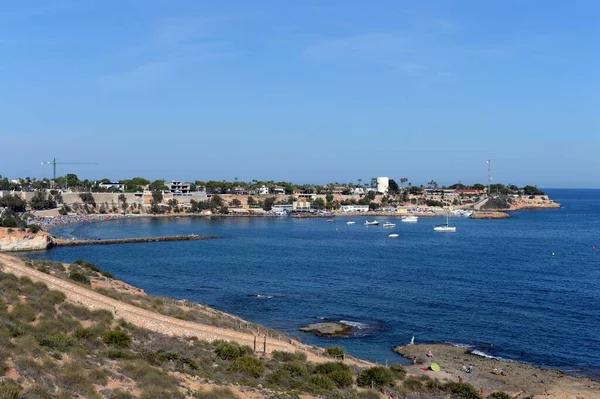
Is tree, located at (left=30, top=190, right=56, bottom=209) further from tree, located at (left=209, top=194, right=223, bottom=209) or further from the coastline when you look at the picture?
the coastline

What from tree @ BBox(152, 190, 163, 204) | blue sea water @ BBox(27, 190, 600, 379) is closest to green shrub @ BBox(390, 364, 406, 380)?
blue sea water @ BBox(27, 190, 600, 379)

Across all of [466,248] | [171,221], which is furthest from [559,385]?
[171,221]

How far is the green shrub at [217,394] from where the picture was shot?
15.6 m

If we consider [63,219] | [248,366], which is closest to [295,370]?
[248,366]

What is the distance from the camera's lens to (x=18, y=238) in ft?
237

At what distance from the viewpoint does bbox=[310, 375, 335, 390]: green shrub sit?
2025cm

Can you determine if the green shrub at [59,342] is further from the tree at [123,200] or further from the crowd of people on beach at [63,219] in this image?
the tree at [123,200]

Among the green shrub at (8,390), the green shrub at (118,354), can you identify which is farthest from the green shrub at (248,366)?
the green shrub at (8,390)

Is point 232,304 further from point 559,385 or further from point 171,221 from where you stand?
point 171,221

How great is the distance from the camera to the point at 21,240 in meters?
72.7

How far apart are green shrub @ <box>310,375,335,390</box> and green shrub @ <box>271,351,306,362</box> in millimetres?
2711

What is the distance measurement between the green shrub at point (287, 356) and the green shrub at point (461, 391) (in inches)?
243

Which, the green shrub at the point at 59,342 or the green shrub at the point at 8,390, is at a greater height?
the green shrub at the point at 8,390

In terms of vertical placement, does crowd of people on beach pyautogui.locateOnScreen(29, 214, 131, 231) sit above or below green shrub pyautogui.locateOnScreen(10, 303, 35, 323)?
below
